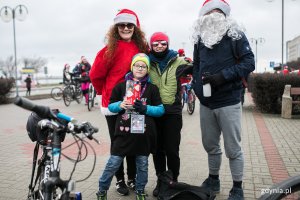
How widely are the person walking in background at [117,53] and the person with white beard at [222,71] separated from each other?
2.12 ft

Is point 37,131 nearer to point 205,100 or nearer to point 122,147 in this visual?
point 122,147

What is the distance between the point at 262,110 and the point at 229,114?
8.38 m

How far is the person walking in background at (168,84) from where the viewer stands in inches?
143

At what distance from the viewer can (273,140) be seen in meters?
6.85

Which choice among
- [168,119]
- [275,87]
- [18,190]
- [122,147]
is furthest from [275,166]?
[275,87]

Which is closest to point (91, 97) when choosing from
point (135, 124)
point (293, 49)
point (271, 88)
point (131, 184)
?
point (271, 88)

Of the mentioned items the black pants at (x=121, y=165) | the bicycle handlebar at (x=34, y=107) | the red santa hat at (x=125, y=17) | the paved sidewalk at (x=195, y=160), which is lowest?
the paved sidewalk at (x=195, y=160)

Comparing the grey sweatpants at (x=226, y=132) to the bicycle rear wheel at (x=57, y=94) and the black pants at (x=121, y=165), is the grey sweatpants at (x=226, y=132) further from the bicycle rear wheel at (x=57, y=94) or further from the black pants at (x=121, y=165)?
the bicycle rear wheel at (x=57, y=94)

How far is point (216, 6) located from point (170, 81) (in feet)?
2.85

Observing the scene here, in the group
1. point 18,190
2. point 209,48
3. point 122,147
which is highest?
point 209,48

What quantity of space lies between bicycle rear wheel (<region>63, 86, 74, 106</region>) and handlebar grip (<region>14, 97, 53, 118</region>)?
12.7 metres

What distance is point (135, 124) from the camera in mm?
3402

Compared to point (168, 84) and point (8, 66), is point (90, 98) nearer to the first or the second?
point (168, 84)

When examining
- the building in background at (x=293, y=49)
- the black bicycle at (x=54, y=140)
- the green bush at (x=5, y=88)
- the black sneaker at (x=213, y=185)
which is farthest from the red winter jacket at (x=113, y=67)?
the building in background at (x=293, y=49)
